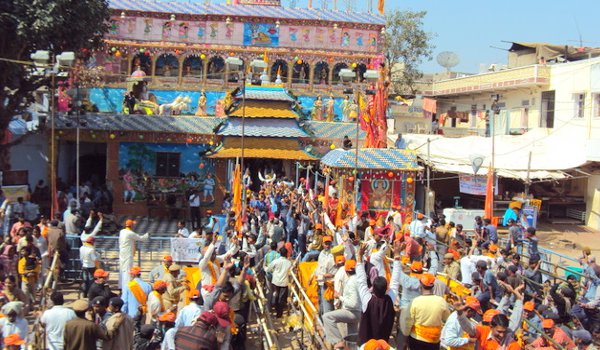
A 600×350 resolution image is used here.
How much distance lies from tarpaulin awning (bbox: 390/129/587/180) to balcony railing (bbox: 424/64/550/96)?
2.61m

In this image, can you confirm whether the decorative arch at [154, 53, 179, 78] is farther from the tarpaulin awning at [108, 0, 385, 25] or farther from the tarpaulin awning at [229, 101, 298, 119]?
the tarpaulin awning at [229, 101, 298, 119]

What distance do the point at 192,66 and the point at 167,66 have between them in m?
1.32

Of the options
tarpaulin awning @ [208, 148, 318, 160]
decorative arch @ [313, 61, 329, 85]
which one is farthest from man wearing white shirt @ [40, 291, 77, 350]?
decorative arch @ [313, 61, 329, 85]

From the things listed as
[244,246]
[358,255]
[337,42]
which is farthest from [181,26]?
[358,255]

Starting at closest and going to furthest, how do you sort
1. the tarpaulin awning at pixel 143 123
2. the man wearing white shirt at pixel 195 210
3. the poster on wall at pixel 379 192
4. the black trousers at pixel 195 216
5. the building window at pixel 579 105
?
the poster on wall at pixel 379 192, the man wearing white shirt at pixel 195 210, the black trousers at pixel 195 216, the tarpaulin awning at pixel 143 123, the building window at pixel 579 105

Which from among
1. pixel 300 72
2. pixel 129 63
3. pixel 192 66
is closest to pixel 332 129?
pixel 300 72

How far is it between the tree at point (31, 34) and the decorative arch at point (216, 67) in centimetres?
1258

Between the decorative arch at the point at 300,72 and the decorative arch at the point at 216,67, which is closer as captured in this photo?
the decorative arch at the point at 216,67

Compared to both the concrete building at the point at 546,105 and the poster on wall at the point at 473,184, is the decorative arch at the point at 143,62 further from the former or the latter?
the poster on wall at the point at 473,184

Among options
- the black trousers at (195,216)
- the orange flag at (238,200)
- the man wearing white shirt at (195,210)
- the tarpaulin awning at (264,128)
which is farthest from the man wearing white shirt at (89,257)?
the tarpaulin awning at (264,128)

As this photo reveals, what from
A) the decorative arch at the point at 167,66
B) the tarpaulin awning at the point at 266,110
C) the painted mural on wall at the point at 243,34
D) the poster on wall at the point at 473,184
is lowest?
the poster on wall at the point at 473,184

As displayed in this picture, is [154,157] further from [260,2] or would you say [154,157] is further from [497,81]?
[497,81]

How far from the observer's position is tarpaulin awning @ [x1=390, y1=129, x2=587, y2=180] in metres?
24.3

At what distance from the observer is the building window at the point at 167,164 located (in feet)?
86.7
